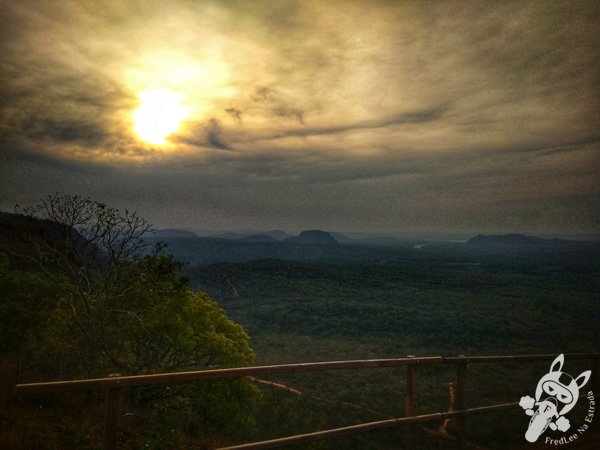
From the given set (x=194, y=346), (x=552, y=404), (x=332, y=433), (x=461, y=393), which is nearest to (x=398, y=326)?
(x=194, y=346)

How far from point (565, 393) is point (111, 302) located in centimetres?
1876

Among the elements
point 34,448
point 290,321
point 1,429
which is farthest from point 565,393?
point 290,321

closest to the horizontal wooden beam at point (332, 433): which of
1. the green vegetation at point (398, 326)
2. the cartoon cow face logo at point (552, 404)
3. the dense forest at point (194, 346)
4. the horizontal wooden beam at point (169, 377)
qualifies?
the horizontal wooden beam at point (169, 377)

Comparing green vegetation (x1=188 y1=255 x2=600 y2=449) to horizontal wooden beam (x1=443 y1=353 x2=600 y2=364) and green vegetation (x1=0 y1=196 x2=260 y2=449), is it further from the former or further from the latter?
horizontal wooden beam (x1=443 y1=353 x2=600 y2=364)

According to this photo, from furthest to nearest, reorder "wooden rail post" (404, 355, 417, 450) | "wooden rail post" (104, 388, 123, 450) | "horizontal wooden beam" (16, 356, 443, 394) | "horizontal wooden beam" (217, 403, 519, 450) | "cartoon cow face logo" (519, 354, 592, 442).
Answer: "cartoon cow face logo" (519, 354, 592, 442) < "wooden rail post" (404, 355, 417, 450) < "horizontal wooden beam" (217, 403, 519, 450) < "wooden rail post" (104, 388, 123, 450) < "horizontal wooden beam" (16, 356, 443, 394)

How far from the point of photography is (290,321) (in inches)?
3022

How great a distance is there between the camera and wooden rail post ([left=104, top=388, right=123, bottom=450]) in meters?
2.62

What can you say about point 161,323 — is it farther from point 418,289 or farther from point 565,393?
point 418,289

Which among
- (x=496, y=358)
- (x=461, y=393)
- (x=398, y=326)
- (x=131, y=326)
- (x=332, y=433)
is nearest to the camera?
(x=332, y=433)

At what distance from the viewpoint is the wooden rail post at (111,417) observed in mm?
2625

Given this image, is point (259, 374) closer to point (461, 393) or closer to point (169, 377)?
point (169, 377)

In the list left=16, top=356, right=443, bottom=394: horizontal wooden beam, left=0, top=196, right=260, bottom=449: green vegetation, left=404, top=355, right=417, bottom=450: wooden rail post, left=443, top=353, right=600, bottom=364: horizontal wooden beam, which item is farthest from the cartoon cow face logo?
left=0, top=196, right=260, bottom=449: green vegetation

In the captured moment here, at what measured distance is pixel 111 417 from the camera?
266 centimetres

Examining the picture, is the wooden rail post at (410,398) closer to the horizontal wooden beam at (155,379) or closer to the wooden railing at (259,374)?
the wooden railing at (259,374)
